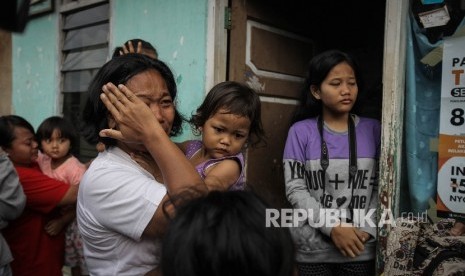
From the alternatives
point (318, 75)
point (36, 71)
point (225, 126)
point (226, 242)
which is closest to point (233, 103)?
point (225, 126)

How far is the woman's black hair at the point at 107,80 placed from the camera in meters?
1.34

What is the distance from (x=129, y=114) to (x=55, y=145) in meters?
2.44

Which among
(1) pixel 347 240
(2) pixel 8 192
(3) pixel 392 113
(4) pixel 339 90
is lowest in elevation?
(1) pixel 347 240

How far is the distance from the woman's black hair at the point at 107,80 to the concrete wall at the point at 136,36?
1.68 m

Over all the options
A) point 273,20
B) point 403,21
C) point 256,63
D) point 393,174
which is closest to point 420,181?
point 393,174

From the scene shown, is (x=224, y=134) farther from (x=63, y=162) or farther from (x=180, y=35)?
(x=63, y=162)

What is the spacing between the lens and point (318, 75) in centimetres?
248

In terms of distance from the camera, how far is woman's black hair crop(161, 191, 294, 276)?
0.80 meters

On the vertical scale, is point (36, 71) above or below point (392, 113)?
above

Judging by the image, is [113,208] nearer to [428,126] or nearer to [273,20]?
[428,126]

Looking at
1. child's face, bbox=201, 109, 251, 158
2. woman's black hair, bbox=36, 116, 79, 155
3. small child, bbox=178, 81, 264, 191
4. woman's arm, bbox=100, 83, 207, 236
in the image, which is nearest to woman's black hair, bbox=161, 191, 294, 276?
woman's arm, bbox=100, 83, 207, 236

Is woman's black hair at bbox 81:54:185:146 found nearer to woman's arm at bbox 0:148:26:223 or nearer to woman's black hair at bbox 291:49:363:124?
woman's arm at bbox 0:148:26:223

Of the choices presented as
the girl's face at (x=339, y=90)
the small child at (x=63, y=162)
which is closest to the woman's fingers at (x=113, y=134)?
the girl's face at (x=339, y=90)

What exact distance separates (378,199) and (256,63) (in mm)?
1455
